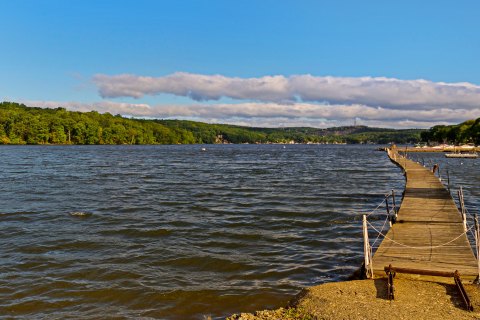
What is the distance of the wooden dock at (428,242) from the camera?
12539mm

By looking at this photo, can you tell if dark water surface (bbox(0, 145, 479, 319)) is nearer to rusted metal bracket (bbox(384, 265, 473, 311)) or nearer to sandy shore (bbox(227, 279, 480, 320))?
sandy shore (bbox(227, 279, 480, 320))

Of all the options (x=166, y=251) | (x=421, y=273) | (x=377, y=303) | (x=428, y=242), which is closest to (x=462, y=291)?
(x=421, y=273)

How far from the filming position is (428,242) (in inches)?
610

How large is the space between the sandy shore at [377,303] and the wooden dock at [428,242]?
3.29 feet

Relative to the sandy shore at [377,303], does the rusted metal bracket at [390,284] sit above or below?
above

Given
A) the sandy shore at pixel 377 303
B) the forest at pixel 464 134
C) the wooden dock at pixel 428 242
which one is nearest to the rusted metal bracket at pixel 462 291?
the sandy shore at pixel 377 303

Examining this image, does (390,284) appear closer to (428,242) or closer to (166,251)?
(428,242)

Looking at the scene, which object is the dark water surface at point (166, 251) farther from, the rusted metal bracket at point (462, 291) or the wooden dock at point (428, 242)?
the rusted metal bracket at point (462, 291)

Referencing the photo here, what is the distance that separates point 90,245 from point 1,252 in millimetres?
3523

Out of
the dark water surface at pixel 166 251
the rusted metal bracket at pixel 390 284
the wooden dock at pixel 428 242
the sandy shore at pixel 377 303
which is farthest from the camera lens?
the wooden dock at pixel 428 242

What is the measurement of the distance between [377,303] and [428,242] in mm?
6597

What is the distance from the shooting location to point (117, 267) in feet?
49.0

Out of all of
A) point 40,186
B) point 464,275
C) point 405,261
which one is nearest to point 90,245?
point 405,261

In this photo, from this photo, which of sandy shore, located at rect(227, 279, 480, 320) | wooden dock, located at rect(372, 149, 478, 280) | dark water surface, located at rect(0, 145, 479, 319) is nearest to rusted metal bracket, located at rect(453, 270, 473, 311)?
sandy shore, located at rect(227, 279, 480, 320)
